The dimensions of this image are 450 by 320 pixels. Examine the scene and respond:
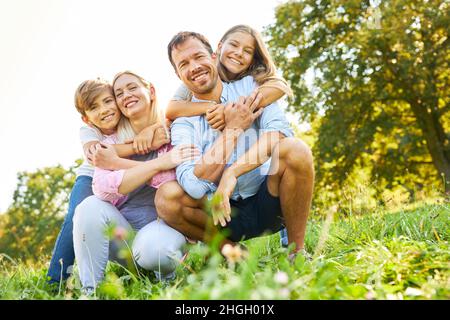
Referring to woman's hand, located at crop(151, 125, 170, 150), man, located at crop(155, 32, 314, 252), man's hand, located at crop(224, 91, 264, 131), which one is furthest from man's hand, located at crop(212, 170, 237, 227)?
woman's hand, located at crop(151, 125, 170, 150)

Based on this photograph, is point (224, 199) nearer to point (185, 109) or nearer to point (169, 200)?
point (169, 200)

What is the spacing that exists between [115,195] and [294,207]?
1103mm

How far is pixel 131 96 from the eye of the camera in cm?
334

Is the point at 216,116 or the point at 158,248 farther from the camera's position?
the point at 216,116

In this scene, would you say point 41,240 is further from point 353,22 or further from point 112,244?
point 112,244

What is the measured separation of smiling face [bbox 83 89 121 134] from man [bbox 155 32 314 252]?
419mm

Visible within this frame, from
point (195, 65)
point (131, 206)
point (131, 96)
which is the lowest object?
point (131, 206)

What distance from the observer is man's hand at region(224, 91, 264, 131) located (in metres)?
3.27

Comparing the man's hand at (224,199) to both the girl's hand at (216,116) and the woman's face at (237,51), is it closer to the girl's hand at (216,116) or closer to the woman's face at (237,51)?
the girl's hand at (216,116)

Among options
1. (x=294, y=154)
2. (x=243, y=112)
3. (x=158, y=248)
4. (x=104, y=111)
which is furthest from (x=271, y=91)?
(x=158, y=248)

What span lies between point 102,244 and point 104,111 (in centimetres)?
90

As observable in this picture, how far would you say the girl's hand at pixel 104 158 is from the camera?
3242 mm

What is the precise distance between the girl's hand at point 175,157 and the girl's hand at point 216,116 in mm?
237

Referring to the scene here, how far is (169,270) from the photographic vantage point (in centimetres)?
310
